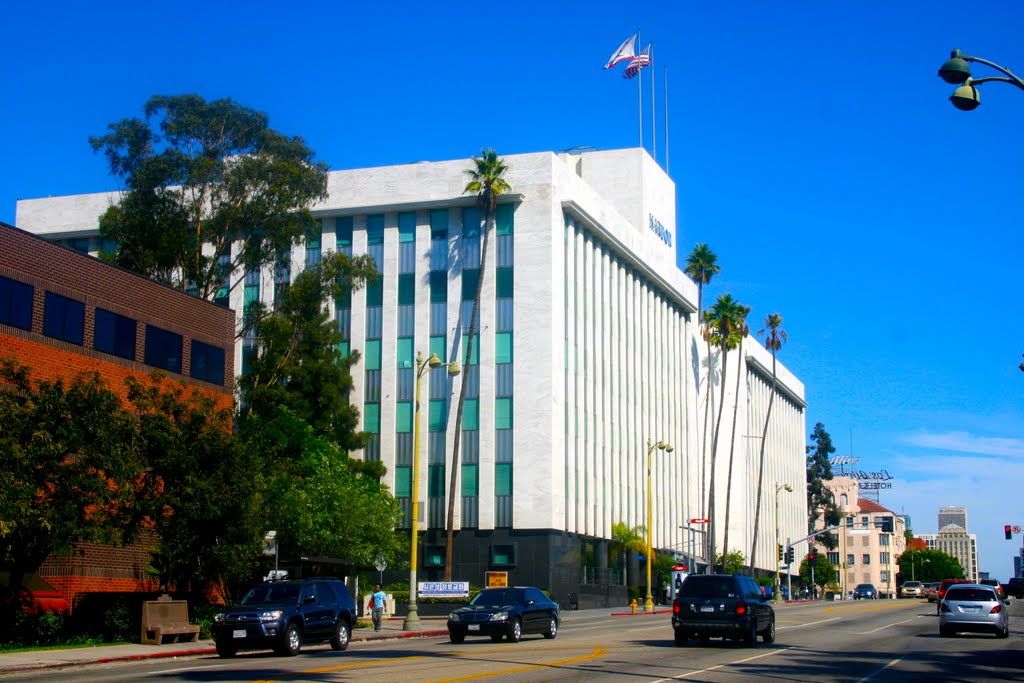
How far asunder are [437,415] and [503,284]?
8070 mm

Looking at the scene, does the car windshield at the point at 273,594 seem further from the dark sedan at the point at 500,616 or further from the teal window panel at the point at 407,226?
the teal window panel at the point at 407,226

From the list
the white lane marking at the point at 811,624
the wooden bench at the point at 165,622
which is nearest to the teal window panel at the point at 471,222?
the white lane marking at the point at 811,624

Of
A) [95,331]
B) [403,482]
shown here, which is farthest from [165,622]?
[403,482]

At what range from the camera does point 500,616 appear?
31406 millimetres

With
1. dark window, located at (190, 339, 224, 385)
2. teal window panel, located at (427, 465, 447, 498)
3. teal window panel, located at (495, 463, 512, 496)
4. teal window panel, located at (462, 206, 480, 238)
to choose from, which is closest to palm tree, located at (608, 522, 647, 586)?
teal window panel, located at (495, 463, 512, 496)

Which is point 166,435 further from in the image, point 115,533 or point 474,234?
point 474,234

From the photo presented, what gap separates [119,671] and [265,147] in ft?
124

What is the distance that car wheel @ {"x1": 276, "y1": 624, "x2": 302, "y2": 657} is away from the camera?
2700cm

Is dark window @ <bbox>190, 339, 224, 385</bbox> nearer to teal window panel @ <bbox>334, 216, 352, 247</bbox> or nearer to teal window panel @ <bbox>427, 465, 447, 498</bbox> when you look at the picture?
teal window panel @ <bbox>427, 465, 447, 498</bbox>

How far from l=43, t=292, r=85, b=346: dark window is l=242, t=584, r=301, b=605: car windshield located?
13526 mm

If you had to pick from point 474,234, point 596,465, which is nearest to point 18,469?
point 474,234

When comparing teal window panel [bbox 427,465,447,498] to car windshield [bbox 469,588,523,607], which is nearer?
car windshield [bbox 469,588,523,607]

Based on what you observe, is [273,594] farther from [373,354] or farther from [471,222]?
[471,222]

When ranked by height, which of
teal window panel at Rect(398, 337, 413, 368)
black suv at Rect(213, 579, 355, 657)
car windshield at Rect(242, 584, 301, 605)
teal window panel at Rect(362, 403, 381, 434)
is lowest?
black suv at Rect(213, 579, 355, 657)
